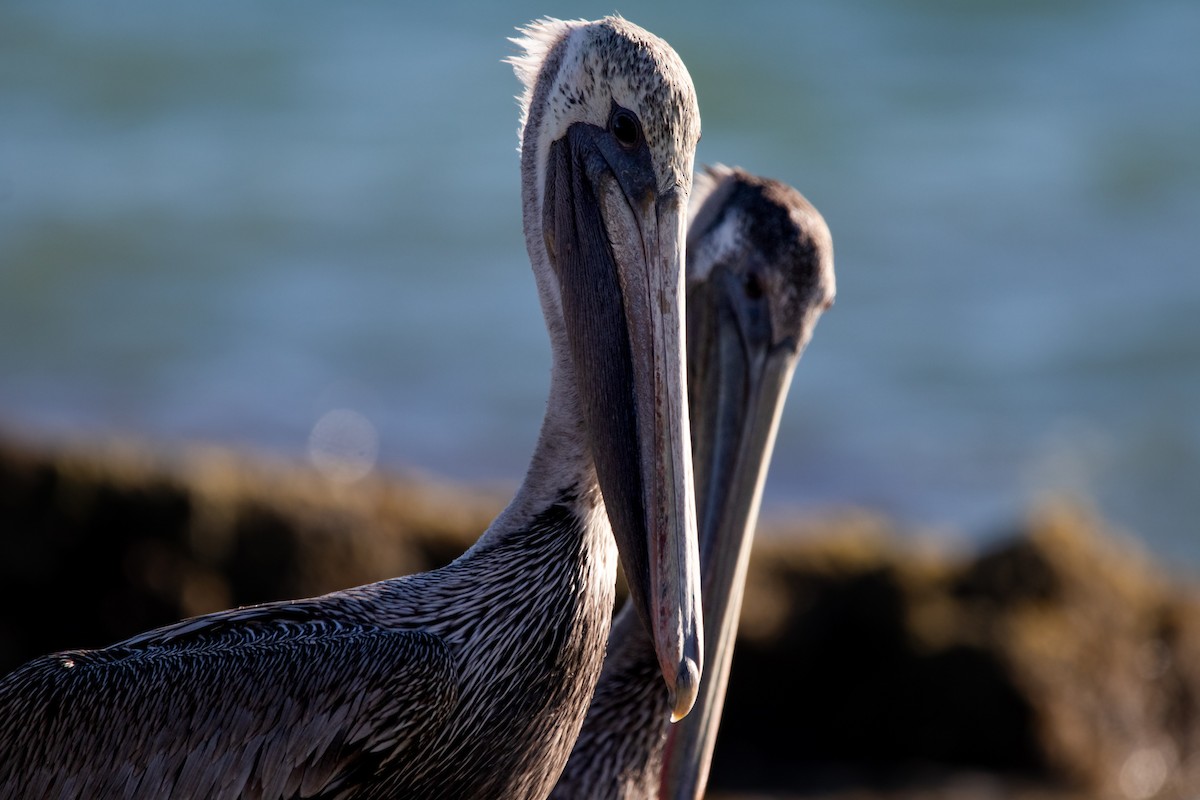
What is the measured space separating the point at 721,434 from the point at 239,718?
1.52 meters

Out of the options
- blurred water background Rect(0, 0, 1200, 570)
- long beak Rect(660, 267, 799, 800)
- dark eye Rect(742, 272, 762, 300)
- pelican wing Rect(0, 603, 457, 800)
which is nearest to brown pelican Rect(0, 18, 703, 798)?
pelican wing Rect(0, 603, 457, 800)

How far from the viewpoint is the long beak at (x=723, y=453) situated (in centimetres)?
396

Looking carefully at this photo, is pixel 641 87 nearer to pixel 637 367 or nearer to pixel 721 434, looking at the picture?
pixel 637 367

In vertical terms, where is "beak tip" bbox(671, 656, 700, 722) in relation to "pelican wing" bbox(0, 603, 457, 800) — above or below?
above


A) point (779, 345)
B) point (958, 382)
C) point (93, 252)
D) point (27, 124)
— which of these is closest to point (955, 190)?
point (958, 382)

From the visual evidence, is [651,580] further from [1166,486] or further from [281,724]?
[1166,486]

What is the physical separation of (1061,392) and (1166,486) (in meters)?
1.48

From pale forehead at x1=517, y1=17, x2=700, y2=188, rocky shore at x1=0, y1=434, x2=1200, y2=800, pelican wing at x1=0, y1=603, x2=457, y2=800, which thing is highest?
pale forehead at x1=517, y1=17, x2=700, y2=188

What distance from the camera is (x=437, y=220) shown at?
50.1ft

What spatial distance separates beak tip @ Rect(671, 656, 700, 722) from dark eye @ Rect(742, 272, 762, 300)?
156cm

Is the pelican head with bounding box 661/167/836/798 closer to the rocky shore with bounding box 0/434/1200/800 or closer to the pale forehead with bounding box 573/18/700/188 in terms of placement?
the pale forehead with bounding box 573/18/700/188

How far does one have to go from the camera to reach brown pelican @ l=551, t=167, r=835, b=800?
397 centimetres

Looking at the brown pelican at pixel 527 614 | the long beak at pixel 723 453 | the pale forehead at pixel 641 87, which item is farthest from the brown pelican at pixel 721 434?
the pale forehead at pixel 641 87

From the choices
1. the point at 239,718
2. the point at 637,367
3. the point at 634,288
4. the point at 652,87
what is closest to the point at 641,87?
the point at 652,87
